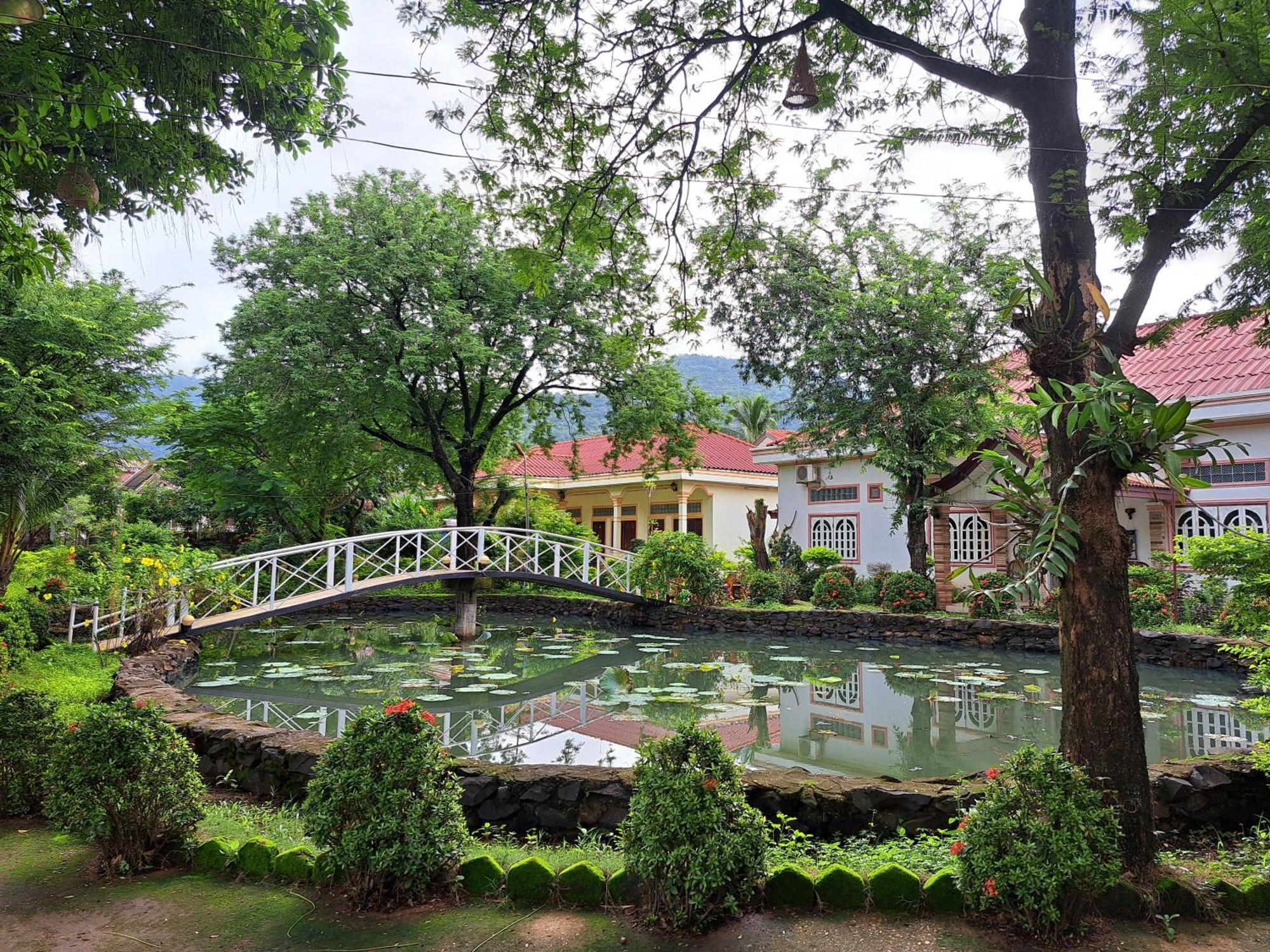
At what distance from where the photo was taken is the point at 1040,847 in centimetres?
284

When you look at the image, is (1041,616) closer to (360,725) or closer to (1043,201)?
(1043,201)

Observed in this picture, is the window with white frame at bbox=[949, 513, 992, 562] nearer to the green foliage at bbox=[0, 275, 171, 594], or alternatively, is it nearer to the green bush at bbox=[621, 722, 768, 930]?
the green bush at bbox=[621, 722, 768, 930]

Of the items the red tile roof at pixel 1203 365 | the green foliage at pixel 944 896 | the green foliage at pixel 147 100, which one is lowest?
the green foliage at pixel 944 896

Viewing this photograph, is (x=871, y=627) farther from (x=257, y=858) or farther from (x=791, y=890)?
(x=257, y=858)

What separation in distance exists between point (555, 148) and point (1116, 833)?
4.85 meters

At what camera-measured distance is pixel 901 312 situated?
44.5 feet

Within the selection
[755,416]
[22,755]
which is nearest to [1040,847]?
[22,755]

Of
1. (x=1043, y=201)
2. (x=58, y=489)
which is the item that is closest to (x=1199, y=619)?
(x=1043, y=201)

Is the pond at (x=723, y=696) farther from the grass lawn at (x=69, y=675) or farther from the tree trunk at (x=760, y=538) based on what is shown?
the tree trunk at (x=760, y=538)

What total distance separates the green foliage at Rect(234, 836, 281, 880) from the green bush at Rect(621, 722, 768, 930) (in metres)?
1.60

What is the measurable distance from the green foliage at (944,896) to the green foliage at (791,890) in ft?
1.49

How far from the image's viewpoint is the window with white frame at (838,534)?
61.5 feet

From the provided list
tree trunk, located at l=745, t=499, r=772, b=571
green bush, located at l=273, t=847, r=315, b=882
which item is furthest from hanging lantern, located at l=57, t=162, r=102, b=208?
tree trunk, located at l=745, t=499, r=772, b=571

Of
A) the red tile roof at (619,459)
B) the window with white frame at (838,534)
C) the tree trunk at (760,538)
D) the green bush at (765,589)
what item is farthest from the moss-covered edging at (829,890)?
the red tile roof at (619,459)
